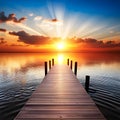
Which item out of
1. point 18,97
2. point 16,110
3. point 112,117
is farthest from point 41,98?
point 18,97

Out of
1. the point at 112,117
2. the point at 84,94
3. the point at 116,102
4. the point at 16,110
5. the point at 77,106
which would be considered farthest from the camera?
the point at 116,102

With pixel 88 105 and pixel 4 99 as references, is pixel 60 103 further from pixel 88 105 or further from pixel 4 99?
pixel 4 99

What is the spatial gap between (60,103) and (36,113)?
144 centimetres

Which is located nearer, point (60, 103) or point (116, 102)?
point (60, 103)

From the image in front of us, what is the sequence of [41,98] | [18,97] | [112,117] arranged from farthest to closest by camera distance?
1. [18,97]
2. [112,117]
3. [41,98]

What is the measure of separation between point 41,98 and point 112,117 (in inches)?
178

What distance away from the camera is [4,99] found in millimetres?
11133

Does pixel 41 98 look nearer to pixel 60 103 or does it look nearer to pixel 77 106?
pixel 60 103

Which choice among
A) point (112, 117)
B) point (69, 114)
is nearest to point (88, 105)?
point (69, 114)

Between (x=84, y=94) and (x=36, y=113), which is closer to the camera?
(x=36, y=113)

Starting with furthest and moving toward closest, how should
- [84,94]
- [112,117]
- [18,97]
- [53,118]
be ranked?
[18,97], [112,117], [84,94], [53,118]

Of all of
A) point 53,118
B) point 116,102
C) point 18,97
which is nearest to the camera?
point 53,118

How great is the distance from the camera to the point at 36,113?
5.31 meters

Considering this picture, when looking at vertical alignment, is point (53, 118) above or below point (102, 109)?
above
